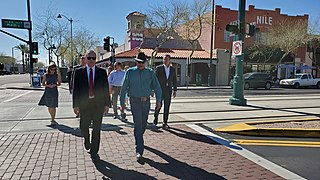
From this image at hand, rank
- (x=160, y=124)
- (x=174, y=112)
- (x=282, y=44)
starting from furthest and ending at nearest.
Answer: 1. (x=282, y=44)
2. (x=174, y=112)
3. (x=160, y=124)

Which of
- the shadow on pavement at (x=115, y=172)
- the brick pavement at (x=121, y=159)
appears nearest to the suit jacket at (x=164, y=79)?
the brick pavement at (x=121, y=159)

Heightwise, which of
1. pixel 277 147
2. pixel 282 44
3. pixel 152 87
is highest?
pixel 282 44

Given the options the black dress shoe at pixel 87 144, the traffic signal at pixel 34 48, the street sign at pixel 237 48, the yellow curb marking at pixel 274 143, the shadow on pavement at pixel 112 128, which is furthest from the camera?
the traffic signal at pixel 34 48

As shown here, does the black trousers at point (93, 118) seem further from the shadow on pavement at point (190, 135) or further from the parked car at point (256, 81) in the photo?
the parked car at point (256, 81)

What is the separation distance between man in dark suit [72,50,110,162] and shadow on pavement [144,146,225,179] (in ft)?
3.38

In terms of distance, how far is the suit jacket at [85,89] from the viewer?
436 cm

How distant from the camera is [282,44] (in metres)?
31.6

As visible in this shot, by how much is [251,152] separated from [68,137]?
386cm

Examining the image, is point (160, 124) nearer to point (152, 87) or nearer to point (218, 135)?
point (218, 135)

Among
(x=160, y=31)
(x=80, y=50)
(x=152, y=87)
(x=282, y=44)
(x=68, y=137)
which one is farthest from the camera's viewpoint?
(x=80, y=50)

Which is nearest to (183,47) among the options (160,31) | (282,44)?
(160,31)

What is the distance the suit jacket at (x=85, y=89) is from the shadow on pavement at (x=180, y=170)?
1.28 meters

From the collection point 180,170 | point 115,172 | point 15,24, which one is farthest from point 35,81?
point 180,170

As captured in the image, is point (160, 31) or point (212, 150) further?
point (160, 31)
